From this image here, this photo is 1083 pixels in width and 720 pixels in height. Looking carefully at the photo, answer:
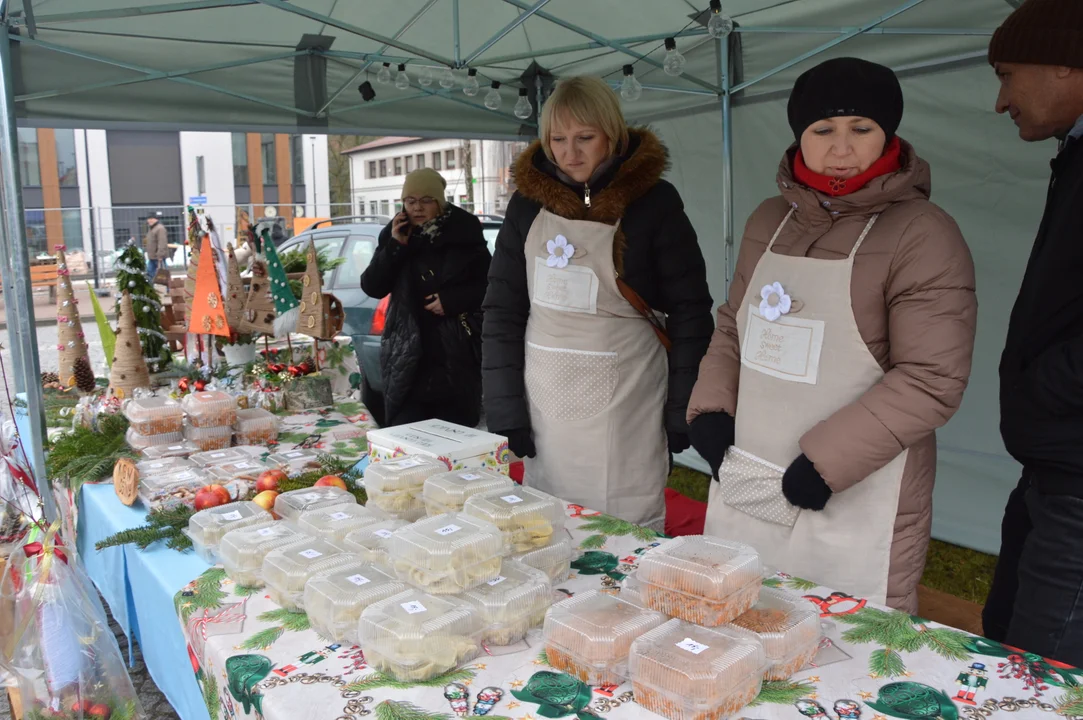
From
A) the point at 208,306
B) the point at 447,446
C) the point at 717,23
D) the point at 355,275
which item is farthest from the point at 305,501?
the point at 355,275

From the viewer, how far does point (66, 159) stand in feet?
84.5

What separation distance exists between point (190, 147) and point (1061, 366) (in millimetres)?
30381

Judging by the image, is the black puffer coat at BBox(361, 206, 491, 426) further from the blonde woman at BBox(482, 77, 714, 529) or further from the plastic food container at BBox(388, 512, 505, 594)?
the plastic food container at BBox(388, 512, 505, 594)

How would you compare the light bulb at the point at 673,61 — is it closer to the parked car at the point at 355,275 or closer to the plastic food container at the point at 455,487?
the parked car at the point at 355,275

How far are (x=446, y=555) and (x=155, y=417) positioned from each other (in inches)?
68.2

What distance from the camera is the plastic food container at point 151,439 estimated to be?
252cm

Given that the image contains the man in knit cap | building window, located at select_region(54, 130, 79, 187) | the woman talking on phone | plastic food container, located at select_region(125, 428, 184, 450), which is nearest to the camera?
the man in knit cap

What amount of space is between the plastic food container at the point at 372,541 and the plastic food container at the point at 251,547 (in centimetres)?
7

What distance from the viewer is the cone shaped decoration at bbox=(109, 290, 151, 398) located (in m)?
3.21

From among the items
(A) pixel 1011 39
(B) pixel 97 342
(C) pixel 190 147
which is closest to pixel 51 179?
(C) pixel 190 147

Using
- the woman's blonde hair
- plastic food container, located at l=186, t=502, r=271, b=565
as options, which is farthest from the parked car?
plastic food container, located at l=186, t=502, r=271, b=565

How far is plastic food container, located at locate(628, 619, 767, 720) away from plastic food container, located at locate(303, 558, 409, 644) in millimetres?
413

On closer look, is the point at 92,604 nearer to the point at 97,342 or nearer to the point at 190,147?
the point at 97,342

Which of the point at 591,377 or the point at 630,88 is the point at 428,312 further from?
the point at 630,88
